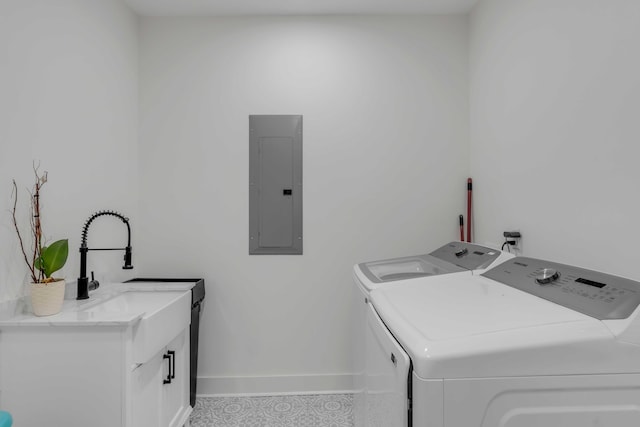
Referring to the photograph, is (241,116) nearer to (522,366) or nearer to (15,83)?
(15,83)

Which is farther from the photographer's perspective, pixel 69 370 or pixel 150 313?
pixel 150 313

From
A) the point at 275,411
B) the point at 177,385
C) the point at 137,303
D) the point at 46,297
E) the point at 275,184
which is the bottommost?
the point at 275,411

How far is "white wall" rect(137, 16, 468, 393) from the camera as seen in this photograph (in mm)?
2299

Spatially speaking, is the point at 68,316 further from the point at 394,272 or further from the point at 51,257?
the point at 394,272

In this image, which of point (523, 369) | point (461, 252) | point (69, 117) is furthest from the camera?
point (461, 252)

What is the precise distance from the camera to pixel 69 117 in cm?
168

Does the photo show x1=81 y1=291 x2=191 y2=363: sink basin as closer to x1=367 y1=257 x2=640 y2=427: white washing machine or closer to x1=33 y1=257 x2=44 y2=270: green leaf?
x1=33 y1=257 x2=44 y2=270: green leaf

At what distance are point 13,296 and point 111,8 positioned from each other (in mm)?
1763

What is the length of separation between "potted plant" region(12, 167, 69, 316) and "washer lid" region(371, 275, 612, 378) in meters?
1.40

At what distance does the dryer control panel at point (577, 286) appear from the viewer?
895 mm

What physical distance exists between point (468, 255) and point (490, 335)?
100 centimetres

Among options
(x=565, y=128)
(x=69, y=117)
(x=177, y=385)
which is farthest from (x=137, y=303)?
(x=565, y=128)

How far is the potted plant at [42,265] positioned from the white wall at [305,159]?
2.77 ft

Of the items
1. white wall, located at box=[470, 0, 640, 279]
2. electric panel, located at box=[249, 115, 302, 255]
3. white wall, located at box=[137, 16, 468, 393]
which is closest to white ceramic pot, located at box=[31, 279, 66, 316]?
white wall, located at box=[137, 16, 468, 393]
